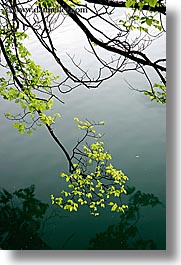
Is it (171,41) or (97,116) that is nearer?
(171,41)

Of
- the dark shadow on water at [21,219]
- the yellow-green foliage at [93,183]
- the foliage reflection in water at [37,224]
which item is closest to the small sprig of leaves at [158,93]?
the yellow-green foliage at [93,183]

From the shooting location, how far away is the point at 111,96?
1.77 meters

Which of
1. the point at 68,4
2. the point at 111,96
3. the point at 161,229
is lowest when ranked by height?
the point at 161,229

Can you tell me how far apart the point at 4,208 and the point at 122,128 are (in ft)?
2.23

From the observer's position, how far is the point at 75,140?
5.89 feet

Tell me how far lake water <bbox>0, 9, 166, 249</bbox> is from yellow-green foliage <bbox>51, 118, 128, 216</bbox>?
31 mm

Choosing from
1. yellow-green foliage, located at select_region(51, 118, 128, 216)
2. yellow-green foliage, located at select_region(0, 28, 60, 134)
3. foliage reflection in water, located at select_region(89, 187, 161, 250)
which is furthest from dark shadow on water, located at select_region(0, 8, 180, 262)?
yellow-green foliage, located at select_region(0, 28, 60, 134)

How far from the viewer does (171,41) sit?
1.67 metres

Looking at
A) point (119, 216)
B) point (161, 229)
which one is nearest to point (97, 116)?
point (119, 216)

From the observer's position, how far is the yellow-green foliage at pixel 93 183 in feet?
5.73

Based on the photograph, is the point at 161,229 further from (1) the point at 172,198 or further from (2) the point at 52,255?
(2) the point at 52,255

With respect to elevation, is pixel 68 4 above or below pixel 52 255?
above

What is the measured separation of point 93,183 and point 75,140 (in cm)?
23

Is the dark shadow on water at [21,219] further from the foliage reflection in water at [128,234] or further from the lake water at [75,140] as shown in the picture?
the foliage reflection in water at [128,234]
